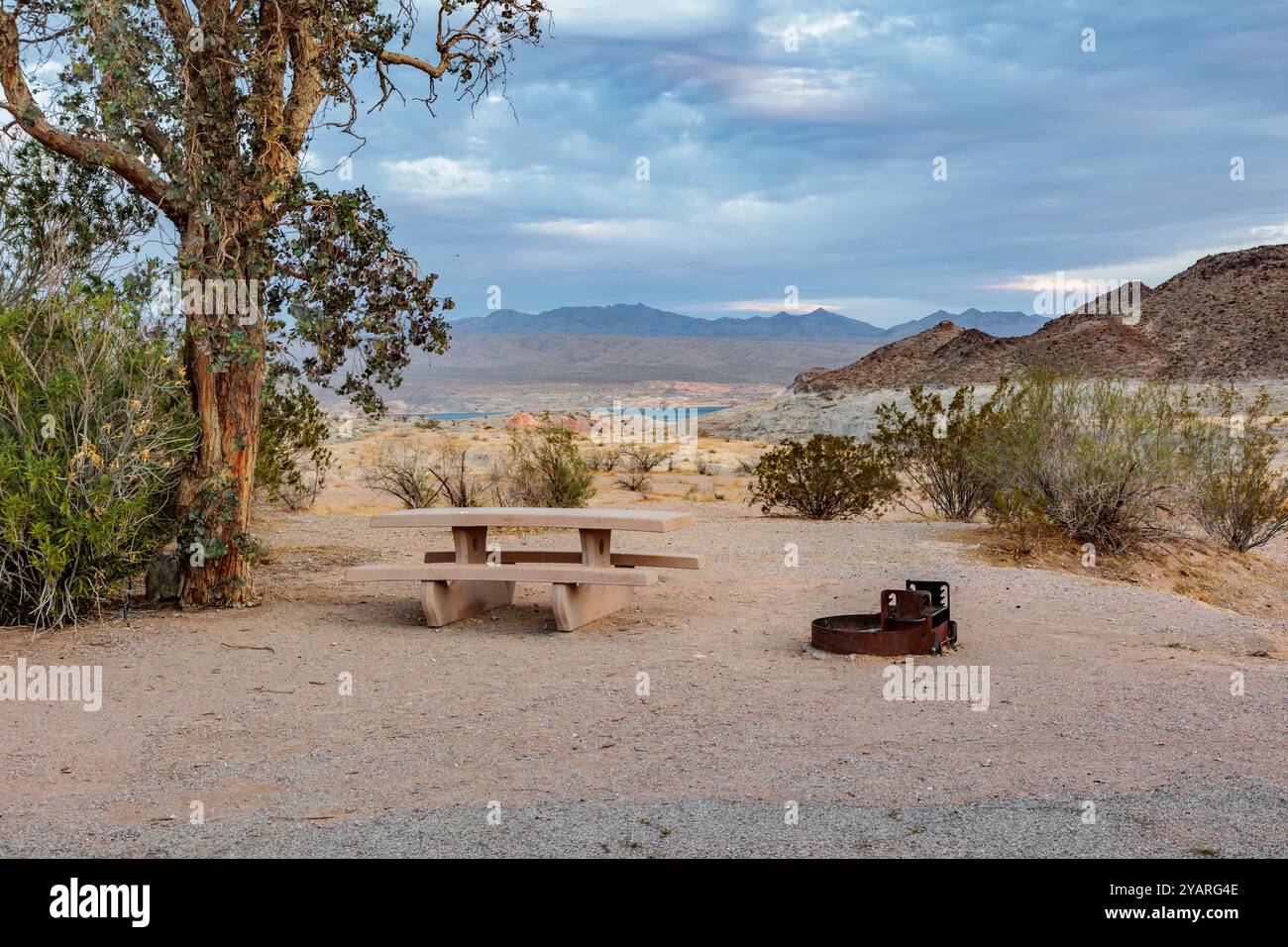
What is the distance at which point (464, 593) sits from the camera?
8180mm

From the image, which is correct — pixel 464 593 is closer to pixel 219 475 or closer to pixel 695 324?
pixel 219 475

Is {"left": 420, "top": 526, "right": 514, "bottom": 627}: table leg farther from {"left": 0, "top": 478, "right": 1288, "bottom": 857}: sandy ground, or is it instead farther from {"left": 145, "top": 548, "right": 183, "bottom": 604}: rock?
{"left": 145, "top": 548, "right": 183, "bottom": 604}: rock

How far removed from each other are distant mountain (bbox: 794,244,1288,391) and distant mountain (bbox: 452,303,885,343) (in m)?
87.8

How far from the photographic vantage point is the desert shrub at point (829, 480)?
1402cm

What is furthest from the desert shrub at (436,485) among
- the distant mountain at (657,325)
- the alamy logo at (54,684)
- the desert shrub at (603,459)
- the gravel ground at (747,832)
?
the distant mountain at (657,325)

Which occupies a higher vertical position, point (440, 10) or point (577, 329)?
point (577, 329)

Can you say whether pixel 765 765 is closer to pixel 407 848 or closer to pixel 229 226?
pixel 407 848

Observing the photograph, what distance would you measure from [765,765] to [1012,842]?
120 cm

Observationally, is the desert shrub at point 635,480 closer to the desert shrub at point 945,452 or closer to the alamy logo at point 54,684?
the desert shrub at point 945,452

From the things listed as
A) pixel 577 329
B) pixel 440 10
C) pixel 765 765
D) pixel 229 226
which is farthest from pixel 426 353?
pixel 577 329

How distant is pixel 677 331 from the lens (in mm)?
144750

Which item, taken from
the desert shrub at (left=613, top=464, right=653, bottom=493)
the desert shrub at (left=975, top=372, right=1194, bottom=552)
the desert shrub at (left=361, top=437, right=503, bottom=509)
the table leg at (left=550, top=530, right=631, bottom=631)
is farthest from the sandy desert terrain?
the desert shrub at (left=613, top=464, right=653, bottom=493)

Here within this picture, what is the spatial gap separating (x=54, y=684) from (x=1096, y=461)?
8.53 meters

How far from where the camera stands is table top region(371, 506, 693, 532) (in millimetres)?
7375
